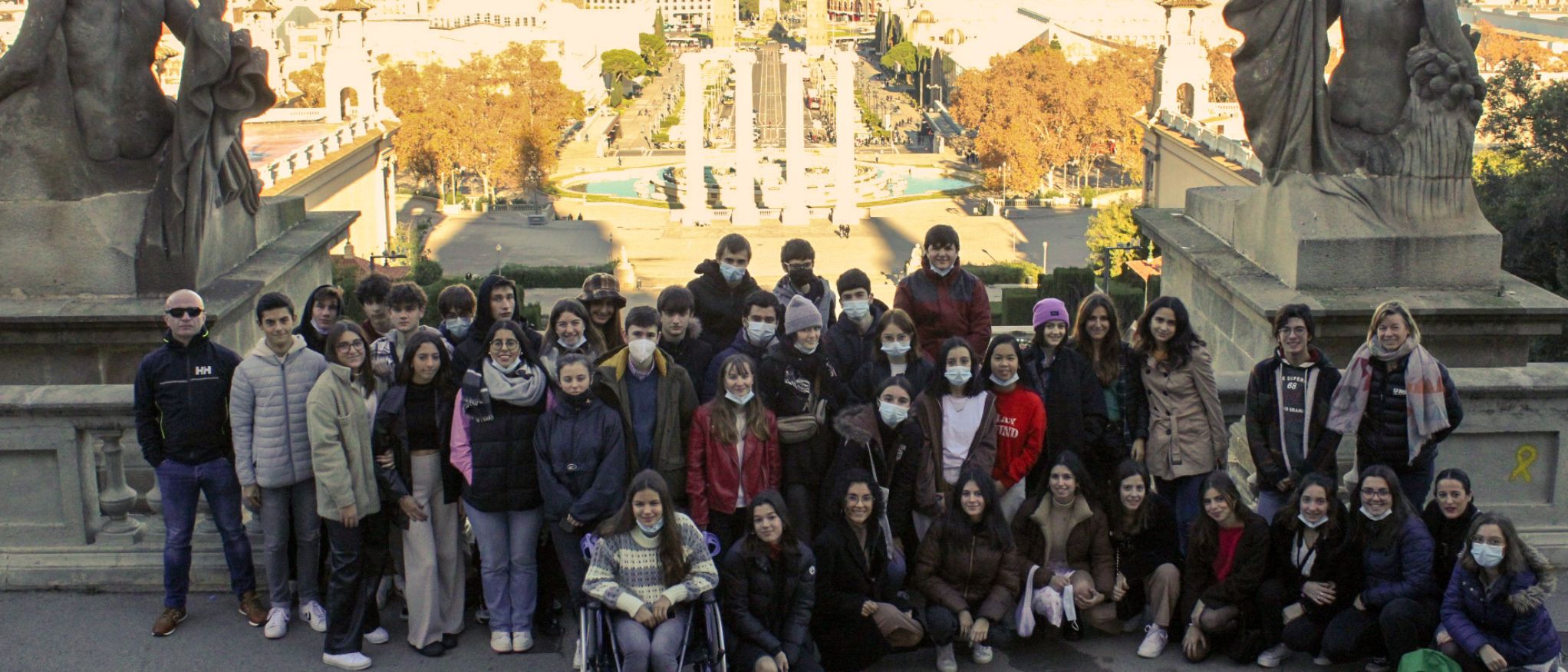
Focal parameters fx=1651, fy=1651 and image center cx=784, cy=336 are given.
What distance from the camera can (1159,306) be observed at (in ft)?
28.2

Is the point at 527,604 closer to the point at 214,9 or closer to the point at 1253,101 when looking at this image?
the point at 214,9

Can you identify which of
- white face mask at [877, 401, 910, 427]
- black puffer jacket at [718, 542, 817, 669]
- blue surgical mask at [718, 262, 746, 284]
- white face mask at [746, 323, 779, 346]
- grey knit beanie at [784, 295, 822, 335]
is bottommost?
black puffer jacket at [718, 542, 817, 669]

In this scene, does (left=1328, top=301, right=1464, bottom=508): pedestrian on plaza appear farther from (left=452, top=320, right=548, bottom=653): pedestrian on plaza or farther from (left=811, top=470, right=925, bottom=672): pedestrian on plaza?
(left=452, top=320, right=548, bottom=653): pedestrian on plaza

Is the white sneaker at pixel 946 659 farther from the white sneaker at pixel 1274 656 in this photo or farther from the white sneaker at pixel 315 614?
the white sneaker at pixel 315 614

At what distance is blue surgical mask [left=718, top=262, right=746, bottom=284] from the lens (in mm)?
10008

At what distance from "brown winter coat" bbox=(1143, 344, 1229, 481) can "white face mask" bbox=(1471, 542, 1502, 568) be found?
Answer: 1.42 meters

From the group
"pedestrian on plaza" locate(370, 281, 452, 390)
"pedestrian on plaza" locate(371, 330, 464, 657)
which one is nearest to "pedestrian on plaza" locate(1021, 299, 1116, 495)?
"pedestrian on plaza" locate(371, 330, 464, 657)

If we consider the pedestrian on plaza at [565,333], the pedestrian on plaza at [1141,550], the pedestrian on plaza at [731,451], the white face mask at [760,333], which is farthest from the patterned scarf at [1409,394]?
the pedestrian on plaza at [565,333]

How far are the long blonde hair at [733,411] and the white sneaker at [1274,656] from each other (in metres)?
2.64

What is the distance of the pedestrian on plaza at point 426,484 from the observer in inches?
323

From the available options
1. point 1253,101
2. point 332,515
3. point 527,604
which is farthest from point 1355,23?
point 332,515

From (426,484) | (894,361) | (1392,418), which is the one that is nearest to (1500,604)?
(1392,418)

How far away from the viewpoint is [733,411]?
8258 millimetres

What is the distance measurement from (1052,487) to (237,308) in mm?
4740
